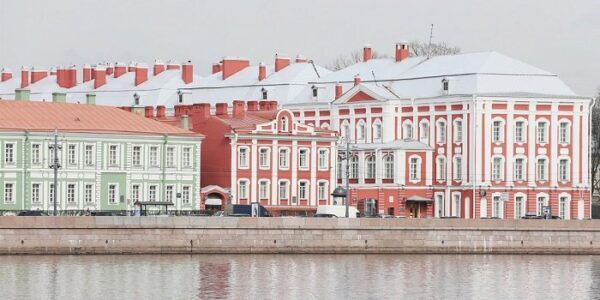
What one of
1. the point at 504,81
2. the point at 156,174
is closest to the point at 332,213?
the point at 156,174

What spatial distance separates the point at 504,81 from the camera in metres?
112

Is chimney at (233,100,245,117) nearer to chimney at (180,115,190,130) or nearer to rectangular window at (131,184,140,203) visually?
chimney at (180,115,190,130)

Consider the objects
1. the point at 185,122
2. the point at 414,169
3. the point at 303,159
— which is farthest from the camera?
the point at 414,169

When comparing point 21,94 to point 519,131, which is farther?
point 519,131

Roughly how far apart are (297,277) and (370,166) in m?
37.0

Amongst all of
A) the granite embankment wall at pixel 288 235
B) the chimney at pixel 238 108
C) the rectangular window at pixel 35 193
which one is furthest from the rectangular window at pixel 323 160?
the granite embankment wall at pixel 288 235

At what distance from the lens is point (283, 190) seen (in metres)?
108

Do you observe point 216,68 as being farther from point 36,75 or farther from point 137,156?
point 137,156

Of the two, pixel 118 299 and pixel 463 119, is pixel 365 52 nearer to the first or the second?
pixel 463 119

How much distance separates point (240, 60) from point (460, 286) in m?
57.2

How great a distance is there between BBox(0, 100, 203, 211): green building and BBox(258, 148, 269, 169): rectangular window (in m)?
4.80

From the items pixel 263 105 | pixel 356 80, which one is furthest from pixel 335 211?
pixel 356 80

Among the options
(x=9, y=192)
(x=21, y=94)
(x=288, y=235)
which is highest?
(x=21, y=94)

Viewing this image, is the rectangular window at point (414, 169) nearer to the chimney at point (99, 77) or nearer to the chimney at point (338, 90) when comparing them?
the chimney at point (338, 90)
